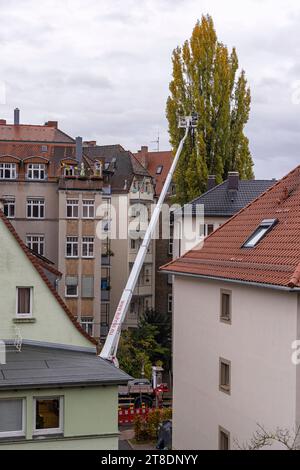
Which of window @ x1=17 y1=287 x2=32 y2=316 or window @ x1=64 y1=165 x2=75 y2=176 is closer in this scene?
window @ x1=17 y1=287 x2=32 y2=316

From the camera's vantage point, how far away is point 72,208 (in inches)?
1757

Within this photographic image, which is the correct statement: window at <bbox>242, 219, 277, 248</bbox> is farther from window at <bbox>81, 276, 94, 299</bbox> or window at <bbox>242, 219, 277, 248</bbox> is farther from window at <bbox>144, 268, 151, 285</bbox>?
window at <bbox>144, 268, 151, 285</bbox>

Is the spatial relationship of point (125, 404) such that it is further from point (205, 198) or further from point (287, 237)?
point (287, 237)

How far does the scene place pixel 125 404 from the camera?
35.8 m

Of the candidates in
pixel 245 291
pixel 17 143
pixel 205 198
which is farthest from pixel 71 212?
pixel 245 291

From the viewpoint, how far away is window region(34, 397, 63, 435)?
16.7 meters

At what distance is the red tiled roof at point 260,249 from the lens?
62.2 feet

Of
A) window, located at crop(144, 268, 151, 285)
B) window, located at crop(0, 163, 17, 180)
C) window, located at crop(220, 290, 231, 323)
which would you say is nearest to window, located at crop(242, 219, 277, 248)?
window, located at crop(220, 290, 231, 323)

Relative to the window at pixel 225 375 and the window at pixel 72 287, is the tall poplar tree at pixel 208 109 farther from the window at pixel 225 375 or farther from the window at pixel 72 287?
the window at pixel 225 375

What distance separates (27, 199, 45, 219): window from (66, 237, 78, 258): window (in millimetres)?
2391

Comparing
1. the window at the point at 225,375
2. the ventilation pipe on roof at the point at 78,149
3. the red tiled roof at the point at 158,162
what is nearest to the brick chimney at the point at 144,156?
the red tiled roof at the point at 158,162

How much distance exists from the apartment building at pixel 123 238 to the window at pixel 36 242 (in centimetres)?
475

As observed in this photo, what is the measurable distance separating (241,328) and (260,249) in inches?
93.4
